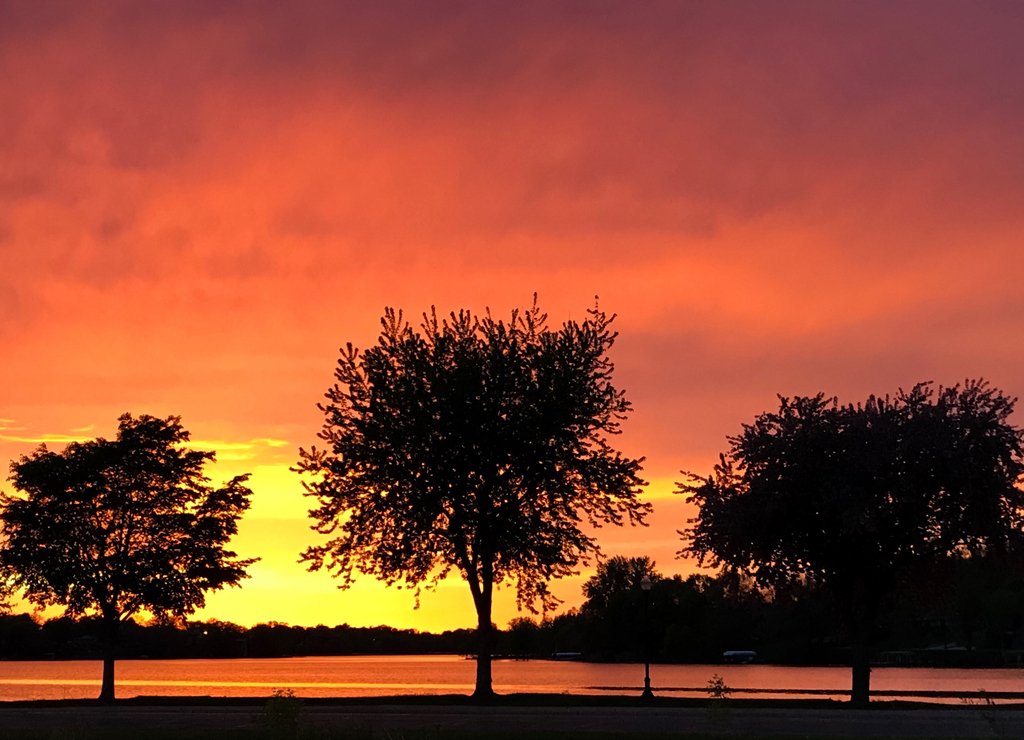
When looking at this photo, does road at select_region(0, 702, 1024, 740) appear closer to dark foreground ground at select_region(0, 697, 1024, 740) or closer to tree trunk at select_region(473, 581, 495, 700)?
dark foreground ground at select_region(0, 697, 1024, 740)

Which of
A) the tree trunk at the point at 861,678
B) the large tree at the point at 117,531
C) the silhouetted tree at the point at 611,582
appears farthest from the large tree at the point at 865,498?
the silhouetted tree at the point at 611,582

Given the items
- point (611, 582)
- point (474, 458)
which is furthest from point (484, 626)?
point (611, 582)

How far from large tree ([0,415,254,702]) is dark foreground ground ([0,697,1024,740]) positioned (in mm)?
7769

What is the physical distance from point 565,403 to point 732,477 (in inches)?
299

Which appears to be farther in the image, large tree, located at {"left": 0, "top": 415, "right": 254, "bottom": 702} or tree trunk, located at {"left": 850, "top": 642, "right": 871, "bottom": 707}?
large tree, located at {"left": 0, "top": 415, "right": 254, "bottom": 702}

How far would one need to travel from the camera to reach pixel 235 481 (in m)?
57.4

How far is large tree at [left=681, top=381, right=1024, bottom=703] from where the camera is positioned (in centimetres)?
4441

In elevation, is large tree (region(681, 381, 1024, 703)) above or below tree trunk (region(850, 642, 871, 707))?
above

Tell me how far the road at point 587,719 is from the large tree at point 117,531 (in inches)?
416

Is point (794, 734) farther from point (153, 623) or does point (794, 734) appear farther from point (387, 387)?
point (153, 623)

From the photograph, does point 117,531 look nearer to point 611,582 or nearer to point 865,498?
point 865,498

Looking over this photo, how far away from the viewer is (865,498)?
4406cm

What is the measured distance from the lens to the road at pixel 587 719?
29859 mm

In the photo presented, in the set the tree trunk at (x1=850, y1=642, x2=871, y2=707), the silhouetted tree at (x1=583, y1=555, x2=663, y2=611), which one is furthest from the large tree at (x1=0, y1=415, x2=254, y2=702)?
the silhouetted tree at (x1=583, y1=555, x2=663, y2=611)
